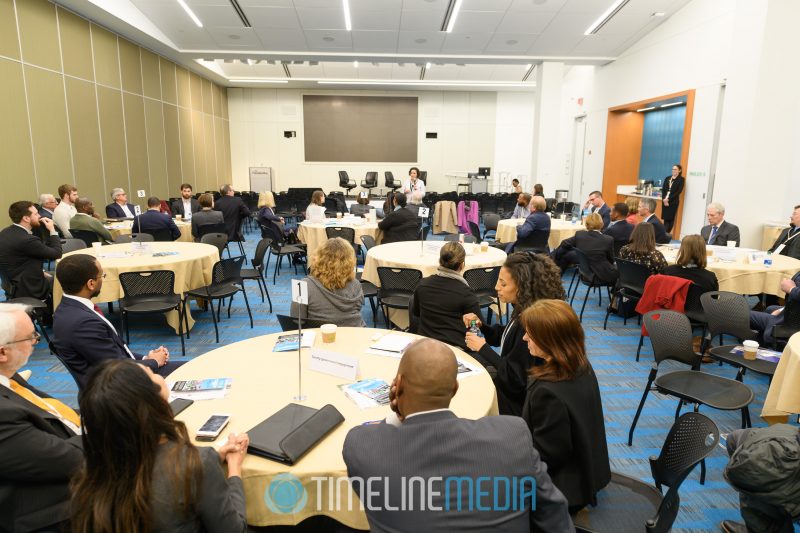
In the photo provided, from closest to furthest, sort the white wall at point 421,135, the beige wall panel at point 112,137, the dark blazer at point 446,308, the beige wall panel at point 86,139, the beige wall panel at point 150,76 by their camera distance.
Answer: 1. the dark blazer at point 446,308
2. the beige wall panel at point 86,139
3. the beige wall panel at point 112,137
4. the beige wall panel at point 150,76
5. the white wall at point 421,135

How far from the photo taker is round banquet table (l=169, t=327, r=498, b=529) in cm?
174

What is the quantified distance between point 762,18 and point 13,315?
10.1 m

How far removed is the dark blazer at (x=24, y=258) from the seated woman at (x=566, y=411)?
5.07 metres

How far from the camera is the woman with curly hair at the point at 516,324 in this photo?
8.25ft

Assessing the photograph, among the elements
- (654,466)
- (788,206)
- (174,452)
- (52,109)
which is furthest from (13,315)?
(788,206)

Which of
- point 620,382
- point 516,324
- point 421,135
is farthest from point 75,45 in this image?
point 421,135

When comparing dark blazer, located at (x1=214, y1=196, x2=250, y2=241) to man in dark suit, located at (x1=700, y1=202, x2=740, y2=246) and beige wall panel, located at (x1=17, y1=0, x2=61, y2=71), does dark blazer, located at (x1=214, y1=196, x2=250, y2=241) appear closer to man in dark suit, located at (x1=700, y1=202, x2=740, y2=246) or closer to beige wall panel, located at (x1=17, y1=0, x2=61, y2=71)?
beige wall panel, located at (x1=17, y1=0, x2=61, y2=71)

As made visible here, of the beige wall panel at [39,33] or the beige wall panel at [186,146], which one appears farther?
the beige wall panel at [186,146]

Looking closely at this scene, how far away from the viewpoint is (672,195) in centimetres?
1091

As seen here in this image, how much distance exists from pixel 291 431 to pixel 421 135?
1812 cm

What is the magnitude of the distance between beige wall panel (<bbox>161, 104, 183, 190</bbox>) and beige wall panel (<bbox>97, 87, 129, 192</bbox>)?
2.10m

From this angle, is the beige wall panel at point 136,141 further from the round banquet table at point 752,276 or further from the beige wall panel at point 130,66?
the round banquet table at point 752,276

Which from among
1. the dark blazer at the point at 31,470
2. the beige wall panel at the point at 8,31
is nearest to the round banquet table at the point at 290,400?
the dark blazer at the point at 31,470

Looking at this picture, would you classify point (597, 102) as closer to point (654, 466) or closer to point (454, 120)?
point (454, 120)
